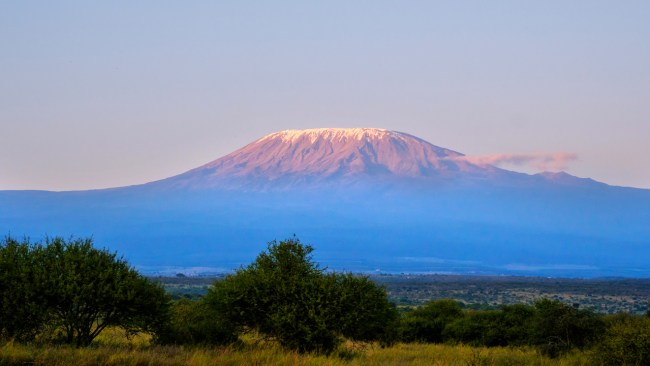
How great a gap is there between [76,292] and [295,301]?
612 centimetres

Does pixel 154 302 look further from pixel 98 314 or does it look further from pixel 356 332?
pixel 356 332

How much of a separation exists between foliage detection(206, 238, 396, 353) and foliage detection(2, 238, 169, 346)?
2.41m

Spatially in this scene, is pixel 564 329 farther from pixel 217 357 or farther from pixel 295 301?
pixel 217 357

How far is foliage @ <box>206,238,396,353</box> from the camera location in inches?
998

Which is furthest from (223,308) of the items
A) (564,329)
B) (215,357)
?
(564,329)

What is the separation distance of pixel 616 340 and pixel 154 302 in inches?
504

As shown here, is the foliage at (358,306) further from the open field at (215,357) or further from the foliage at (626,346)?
the foliage at (626,346)

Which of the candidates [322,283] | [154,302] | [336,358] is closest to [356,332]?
[322,283]

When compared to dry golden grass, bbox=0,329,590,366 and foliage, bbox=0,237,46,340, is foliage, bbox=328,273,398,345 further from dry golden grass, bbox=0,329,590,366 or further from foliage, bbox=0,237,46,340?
foliage, bbox=0,237,46,340

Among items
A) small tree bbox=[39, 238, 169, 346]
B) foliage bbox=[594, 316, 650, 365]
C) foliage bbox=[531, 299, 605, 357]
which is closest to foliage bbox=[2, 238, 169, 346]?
small tree bbox=[39, 238, 169, 346]

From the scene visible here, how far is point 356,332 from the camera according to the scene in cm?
2728

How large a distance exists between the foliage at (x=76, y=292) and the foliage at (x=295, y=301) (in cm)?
241

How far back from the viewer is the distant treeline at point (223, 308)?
78.0 ft

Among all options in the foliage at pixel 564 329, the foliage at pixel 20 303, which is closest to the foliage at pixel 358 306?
the foliage at pixel 564 329
